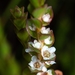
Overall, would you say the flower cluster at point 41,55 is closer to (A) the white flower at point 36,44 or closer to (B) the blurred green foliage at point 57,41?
(A) the white flower at point 36,44

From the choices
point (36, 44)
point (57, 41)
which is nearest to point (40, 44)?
point (36, 44)

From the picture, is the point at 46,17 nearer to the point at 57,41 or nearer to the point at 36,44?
the point at 36,44

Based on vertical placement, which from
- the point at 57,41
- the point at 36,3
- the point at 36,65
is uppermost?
the point at 36,3

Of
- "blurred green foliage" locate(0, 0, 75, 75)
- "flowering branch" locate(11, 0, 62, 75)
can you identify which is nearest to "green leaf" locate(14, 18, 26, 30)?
"flowering branch" locate(11, 0, 62, 75)

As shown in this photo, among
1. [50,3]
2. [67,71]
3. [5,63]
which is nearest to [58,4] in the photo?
[50,3]

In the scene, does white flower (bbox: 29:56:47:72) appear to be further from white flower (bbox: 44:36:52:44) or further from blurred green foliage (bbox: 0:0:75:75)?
blurred green foliage (bbox: 0:0:75:75)

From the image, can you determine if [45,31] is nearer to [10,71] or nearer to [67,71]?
[10,71]
